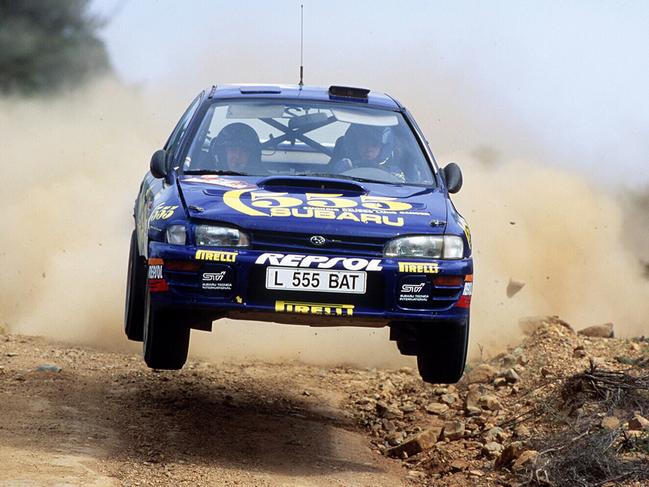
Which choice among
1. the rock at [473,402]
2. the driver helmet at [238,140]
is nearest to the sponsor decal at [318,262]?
the driver helmet at [238,140]

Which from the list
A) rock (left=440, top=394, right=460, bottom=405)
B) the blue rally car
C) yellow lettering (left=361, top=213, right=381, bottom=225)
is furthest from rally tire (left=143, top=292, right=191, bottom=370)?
rock (left=440, top=394, right=460, bottom=405)

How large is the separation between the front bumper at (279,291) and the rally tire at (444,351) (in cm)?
35

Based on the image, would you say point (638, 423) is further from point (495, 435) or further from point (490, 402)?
point (490, 402)

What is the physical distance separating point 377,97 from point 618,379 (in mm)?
2251

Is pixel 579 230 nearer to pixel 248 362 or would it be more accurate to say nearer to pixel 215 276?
pixel 248 362

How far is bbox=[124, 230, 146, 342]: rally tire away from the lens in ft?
27.1

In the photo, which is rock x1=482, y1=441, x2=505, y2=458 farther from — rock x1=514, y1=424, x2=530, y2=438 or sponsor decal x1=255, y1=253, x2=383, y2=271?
sponsor decal x1=255, y1=253, x2=383, y2=271

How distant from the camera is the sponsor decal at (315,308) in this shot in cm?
676

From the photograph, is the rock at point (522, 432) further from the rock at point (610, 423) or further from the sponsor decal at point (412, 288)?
the sponsor decal at point (412, 288)

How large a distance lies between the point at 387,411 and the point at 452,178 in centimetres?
210

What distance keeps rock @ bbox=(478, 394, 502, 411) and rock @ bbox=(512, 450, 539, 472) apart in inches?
60.8

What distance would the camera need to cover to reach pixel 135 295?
8.36 metres

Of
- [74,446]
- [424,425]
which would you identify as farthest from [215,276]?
[424,425]

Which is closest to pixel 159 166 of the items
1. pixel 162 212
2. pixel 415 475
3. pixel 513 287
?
pixel 162 212
